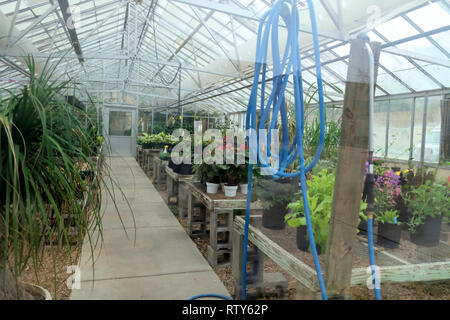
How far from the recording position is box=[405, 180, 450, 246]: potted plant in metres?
1.28

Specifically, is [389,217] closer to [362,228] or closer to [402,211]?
[402,211]

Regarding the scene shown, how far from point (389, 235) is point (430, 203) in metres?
0.37

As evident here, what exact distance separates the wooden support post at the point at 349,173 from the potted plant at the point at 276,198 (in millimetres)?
340

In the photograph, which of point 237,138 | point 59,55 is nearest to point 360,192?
point 59,55

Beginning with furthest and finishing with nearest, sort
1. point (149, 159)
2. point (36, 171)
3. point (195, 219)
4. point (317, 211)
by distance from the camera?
1. point (149, 159)
2. point (195, 219)
3. point (317, 211)
4. point (36, 171)

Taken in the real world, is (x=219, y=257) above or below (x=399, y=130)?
below

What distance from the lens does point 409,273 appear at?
105cm

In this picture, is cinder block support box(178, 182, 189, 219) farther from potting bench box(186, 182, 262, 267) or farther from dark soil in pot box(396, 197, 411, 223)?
dark soil in pot box(396, 197, 411, 223)

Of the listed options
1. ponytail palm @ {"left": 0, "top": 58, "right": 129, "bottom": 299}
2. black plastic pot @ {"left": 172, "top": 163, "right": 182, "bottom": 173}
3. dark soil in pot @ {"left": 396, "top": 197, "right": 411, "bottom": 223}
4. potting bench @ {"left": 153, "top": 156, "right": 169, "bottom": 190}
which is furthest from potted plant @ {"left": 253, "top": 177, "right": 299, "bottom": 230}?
potting bench @ {"left": 153, "top": 156, "right": 169, "bottom": 190}

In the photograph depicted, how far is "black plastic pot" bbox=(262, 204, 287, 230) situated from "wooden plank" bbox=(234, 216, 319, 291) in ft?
0.18

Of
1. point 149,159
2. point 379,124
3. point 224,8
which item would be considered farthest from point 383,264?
point 149,159

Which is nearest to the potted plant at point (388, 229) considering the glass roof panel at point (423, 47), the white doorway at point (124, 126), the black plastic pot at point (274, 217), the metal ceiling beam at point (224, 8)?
the black plastic pot at point (274, 217)
